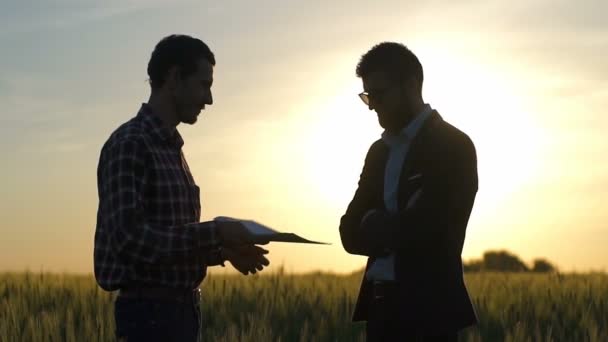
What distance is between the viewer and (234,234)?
11.3ft

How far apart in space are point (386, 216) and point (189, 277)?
0.83 metres

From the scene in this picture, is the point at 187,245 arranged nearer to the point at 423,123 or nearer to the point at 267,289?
the point at 423,123

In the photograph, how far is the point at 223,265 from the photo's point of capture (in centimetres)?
391

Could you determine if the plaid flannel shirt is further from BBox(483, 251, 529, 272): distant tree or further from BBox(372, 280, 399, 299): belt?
BBox(483, 251, 529, 272): distant tree

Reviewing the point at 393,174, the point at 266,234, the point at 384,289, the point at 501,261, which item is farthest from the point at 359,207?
the point at 501,261

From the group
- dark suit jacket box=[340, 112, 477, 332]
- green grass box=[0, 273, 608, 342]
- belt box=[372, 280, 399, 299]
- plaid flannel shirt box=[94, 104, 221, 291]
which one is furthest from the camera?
green grass box=[0, 273, 608, 342]

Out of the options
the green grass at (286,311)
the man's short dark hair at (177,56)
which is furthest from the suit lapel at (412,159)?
the green grass at (286,311)

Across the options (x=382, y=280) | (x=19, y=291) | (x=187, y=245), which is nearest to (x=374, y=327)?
(x=382, y=280)

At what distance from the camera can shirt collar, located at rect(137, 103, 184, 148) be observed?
11.7 ft

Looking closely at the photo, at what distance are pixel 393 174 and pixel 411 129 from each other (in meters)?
0.20

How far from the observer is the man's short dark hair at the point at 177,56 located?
3.64m

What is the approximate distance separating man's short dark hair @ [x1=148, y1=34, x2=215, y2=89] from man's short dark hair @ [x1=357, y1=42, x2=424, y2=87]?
2.47 ft

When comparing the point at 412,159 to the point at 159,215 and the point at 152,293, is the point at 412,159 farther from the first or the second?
the point at 152,293

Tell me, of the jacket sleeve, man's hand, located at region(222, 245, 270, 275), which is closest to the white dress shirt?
the jacket sleeve
